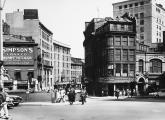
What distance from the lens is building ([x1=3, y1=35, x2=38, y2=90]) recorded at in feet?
207

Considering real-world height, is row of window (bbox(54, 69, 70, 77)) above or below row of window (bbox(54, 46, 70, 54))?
below

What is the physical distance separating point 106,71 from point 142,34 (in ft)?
145

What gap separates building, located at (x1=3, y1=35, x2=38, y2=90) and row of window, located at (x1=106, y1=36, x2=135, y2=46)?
607 inches

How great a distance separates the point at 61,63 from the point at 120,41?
5557 centimetres

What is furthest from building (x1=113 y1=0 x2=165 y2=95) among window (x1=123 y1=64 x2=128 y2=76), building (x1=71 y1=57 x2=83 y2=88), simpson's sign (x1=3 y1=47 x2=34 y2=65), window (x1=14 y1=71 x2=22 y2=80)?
building (x1=71 y1=57 x2=83 y2=88)

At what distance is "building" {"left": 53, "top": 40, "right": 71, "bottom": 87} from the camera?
346ft

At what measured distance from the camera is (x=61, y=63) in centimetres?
11125

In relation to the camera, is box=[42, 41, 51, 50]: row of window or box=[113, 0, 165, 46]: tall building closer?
box=[42, 41, 51, 50]: row of window

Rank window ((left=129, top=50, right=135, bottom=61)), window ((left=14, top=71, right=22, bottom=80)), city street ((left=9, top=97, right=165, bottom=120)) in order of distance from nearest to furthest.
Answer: city street ((left=9, top=97, right=165, bottom=120)), window ((left=129, top=50, right=135, bottom=61)), window ((left=14, top=71, right=22, bottom=80))

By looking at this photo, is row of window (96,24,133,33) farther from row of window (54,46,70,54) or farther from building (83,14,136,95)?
row of window (54,46,70,54)

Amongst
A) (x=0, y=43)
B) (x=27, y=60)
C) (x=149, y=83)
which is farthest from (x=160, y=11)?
(x=0, y=43)

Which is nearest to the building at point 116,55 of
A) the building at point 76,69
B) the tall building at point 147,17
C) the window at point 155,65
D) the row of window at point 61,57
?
the window at point 155,65

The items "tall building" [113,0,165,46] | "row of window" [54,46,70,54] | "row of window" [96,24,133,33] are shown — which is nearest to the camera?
"row of window" [96,24,133,33]

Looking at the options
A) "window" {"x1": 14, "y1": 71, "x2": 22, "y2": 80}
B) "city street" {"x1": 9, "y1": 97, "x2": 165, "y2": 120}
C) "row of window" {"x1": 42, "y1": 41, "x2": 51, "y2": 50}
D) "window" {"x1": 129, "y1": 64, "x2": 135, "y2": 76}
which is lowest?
"city street" {"x1": 9, "y1": 97, "x2": 165, "y2": 120}
